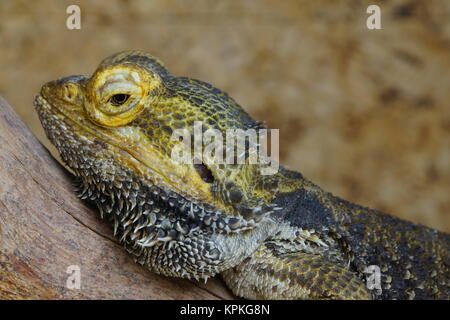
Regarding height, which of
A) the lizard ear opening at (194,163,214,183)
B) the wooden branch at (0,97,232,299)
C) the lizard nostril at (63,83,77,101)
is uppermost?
the lizard nostril at (63,83,77,101)

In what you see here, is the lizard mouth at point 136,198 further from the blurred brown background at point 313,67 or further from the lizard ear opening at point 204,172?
the blurred brown background at point 313,67

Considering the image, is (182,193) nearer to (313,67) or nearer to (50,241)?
(50,241)

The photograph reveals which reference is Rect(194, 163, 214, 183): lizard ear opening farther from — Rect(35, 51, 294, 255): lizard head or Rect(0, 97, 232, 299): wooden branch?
Rect(0, 97, 232, 299): wooden branch

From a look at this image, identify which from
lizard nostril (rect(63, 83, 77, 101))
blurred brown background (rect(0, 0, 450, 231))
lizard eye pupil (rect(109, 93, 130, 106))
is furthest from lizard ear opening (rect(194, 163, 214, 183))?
blurred brown background (rect(0, 0, 450, 231))

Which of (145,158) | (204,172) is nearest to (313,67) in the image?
(204,172)

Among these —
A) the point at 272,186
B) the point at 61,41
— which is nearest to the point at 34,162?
the point at 272,186

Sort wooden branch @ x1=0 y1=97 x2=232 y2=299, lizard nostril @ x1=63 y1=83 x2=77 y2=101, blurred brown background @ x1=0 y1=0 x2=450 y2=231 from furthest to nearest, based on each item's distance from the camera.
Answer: blurred brown background @ x1=0 y1=0 x2=450 y2=231
lizard nostril @ x1=63 y1=83 x2=77 y2=101
wooden branch @ x1=0 y1=97 x2=232 y2=299
